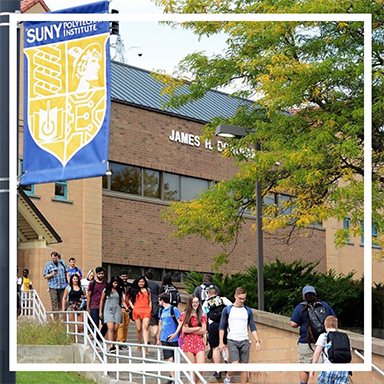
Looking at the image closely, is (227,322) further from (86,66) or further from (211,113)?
(211,113)

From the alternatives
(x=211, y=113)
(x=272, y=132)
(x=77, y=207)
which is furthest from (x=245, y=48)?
(x=211, y=113)

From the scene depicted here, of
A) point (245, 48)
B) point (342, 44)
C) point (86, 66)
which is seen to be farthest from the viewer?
point (245, 48)

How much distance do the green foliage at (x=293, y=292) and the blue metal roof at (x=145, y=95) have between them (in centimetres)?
946

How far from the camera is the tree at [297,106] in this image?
52.1ft

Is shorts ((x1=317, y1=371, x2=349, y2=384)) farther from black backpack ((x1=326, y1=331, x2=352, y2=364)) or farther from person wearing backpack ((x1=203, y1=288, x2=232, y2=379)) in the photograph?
person wearing backpack ((x1=203, y1=288, x2=232, y2=379))

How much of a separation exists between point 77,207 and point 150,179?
3.75 m

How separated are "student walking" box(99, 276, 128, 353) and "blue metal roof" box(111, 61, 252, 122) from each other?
1388 centimetres

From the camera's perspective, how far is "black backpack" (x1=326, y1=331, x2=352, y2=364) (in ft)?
35.3

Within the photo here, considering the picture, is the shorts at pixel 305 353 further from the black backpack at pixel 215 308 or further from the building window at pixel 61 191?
the building window at pixel 61 191

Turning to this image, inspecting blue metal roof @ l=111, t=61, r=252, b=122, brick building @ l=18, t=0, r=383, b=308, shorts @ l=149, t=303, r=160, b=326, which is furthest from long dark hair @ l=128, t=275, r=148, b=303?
blue metal roof @ l=111, t=61, r=252, b=122

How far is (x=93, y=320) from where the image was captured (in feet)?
55.1

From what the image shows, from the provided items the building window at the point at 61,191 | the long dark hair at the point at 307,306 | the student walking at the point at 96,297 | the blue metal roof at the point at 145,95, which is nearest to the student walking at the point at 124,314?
the student walking at the point at 96,297

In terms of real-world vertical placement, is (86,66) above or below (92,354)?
above

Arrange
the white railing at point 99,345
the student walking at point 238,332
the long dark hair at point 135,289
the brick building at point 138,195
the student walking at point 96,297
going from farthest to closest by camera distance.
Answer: the brick building at point 138,195 → the student walking at point 96,297 → the long dark hair at point 135,289 → the white railing at point 99,345 → the student walking at point 238,332
